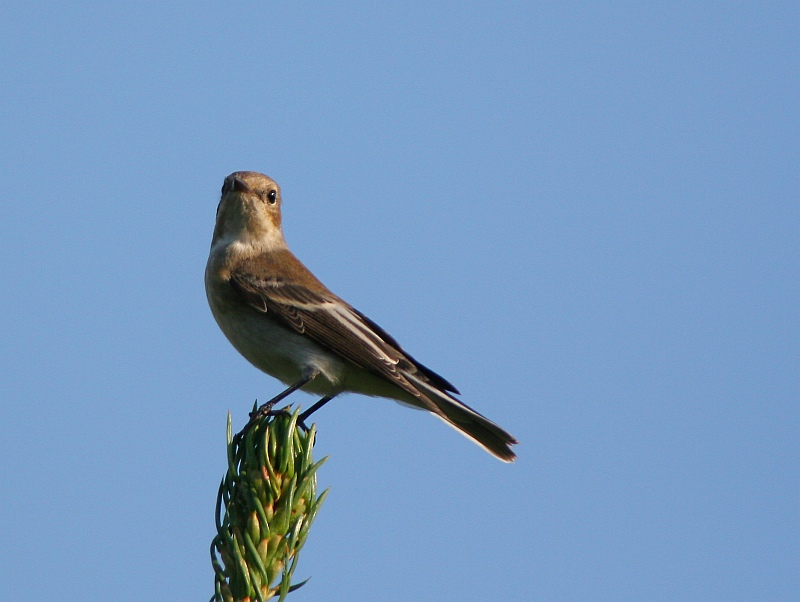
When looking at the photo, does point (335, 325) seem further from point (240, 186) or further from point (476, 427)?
point (240, 186)

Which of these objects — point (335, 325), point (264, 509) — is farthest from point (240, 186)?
point (264, 509)

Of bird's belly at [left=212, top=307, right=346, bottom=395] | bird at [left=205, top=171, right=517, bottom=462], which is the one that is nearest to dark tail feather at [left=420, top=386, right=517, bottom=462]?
bird at [left=205, top=171, right=517, bottom=462]

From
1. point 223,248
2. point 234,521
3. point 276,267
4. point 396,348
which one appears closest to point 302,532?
point 234,521

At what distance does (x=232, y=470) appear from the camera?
3.61 metres

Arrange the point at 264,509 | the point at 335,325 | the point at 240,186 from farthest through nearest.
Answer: the point at 240,186 → the point at 335,325 → the point at 264,509

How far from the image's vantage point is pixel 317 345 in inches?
251

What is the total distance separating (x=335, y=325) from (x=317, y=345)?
207 mm

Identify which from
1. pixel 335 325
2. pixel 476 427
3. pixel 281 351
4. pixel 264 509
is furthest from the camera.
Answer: pixel 335 325

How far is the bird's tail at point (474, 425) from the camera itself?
6015 mm

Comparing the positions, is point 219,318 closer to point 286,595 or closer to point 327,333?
point 327,333

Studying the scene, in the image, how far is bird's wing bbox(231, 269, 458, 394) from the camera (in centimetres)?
624

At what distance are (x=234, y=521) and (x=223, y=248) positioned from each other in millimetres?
4170

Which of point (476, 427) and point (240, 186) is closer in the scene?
point (476, 427)

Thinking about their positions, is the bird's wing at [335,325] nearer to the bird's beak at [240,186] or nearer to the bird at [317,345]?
the bird at [317,345]
